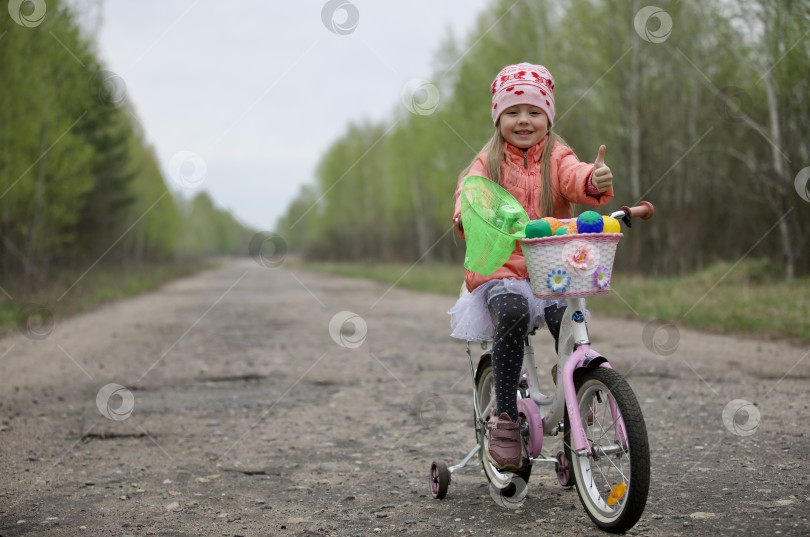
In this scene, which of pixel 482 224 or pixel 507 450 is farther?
pixel 507 450

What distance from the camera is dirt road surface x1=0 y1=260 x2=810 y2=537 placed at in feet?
10.5

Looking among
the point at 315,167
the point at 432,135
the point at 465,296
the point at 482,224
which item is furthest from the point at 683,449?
the point at 315,167

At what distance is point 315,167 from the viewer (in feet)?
225

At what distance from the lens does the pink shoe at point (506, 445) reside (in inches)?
125

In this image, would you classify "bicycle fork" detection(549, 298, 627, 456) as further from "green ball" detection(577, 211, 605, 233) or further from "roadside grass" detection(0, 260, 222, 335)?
"roadside grass" detection(0, 260, 222, 335)

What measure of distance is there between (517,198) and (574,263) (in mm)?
595

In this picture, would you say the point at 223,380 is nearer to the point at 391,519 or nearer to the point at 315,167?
the point at 391,519

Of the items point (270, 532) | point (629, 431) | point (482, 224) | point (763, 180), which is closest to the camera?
point (629, 431)

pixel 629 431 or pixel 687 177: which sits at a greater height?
pixel 687 177

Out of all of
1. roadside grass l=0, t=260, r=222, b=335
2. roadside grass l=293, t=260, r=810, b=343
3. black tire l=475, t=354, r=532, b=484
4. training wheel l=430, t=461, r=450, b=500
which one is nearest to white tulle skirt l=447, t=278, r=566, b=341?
black tire l=475, t=354, r=532, b=484

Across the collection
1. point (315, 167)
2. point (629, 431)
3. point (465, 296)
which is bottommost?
point (629, 431)

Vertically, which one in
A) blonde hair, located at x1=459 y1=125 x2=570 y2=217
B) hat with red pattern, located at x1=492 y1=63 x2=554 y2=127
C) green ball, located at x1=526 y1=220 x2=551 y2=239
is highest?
hat with red pattern, located at x1=492 y1=63 x2=554 y2=127

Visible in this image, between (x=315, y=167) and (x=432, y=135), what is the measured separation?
35.7 m

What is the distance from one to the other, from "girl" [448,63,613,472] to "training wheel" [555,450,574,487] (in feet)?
1.18
